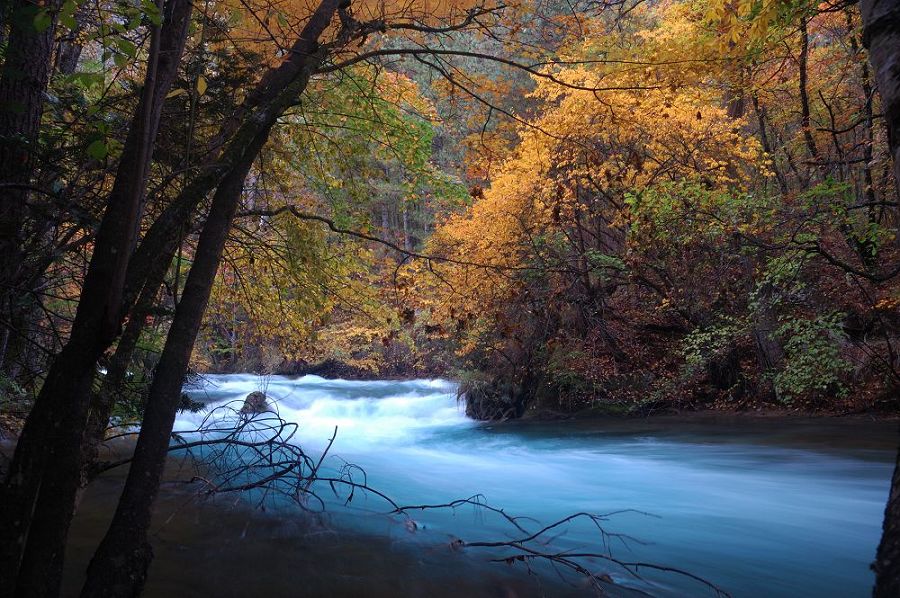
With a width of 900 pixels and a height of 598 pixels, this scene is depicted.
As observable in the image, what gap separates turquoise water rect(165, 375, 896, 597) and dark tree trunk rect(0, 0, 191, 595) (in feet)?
7.06

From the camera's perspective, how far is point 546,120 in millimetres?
11258

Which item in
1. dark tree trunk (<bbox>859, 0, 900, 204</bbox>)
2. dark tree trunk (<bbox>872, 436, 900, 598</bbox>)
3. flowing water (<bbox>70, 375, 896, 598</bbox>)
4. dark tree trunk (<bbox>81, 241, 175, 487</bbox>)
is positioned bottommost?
flowing water (<bbox>70, 375, 896, 598</bbox>)

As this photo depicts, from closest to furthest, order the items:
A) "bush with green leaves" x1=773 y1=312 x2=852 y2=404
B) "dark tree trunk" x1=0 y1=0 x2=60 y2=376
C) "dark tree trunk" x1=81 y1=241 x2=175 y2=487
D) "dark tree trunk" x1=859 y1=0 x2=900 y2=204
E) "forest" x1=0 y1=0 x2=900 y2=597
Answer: "dark tree trunk" x1=859 y1=0 x2=900 y2=204, "forest" x1=0 y1=0 x2=900 y2=597, "dark tree trunk" x1=0 y1=0 x2=60 y2=376, "dark tree trunk" x1=81 y1=241 x2=175 y2=487, "bush with green leaves" x1=773 y1=312 x2=852 y2=404

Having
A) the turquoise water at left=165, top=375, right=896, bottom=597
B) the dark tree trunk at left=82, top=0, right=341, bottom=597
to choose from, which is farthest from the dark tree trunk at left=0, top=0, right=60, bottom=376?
the turquoise water at left=165, top=375, right=896, bottom=597

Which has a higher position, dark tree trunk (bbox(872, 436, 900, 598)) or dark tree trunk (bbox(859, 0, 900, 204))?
dark tree trunk (bbox(859, 0, 900, 204))

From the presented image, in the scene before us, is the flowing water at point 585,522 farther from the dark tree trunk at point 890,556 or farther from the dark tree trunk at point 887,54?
the dark tree trunk at point 887,54

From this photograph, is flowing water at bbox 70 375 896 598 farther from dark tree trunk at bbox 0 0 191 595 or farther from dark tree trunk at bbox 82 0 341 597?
dark tree trunk at bbox 0 0 191 595

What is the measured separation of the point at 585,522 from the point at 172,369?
446 cm

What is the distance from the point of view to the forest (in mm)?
2592

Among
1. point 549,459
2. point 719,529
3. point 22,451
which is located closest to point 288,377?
point 549,459

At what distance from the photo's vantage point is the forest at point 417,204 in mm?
2592

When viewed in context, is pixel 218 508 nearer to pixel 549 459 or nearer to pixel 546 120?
pixel 549 459

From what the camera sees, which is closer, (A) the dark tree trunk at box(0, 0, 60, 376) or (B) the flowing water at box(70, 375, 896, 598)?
(A) the dark tree trunk at box(0, 0, 60, 376)

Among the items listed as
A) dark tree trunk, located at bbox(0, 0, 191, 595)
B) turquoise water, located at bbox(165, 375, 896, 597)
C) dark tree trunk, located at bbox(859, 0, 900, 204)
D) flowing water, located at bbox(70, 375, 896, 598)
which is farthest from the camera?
turquoise water, located at bbox(165, 375, 896, 597)
